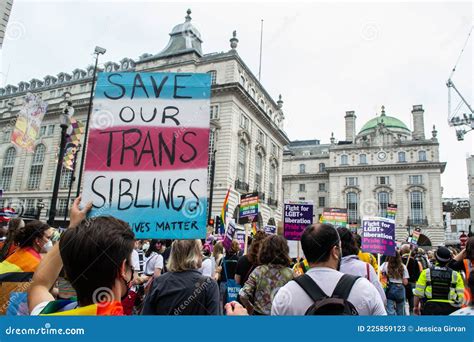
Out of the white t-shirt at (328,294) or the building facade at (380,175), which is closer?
the white t-shirt at (328,294)

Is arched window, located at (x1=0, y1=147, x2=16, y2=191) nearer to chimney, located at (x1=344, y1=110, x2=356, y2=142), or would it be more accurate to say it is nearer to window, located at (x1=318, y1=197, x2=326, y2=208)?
window, located at (x1=318, y1=197, x2=326, y2=208)

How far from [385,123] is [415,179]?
13.8m

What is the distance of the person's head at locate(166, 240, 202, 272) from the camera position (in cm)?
338

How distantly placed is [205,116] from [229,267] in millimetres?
5126

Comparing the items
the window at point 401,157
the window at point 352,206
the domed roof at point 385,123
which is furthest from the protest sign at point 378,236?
the domed roof at point 385,123

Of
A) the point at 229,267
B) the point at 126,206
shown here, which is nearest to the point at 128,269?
the point at 126,206

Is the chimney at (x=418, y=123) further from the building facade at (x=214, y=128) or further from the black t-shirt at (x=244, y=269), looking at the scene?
the black t-shirt at (x=244, y=269)

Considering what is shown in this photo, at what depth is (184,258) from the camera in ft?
11.1

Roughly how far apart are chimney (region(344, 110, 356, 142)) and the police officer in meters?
65.4

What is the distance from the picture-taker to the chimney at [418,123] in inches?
2518

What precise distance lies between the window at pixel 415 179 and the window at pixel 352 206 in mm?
8948
